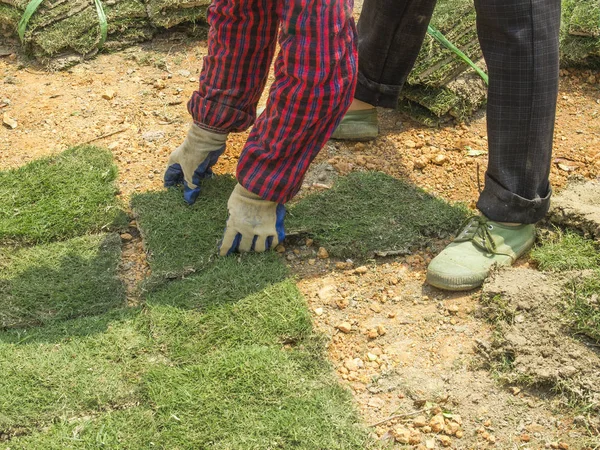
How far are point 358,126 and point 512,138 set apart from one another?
0.99 m

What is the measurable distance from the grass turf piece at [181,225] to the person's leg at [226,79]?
0.20ft

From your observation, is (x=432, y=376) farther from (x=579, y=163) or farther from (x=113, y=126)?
(x=113, y=126)

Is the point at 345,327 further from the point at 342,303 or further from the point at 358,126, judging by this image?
the point at 358,126

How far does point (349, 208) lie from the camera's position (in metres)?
2.93

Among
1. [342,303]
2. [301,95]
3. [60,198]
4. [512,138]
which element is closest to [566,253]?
[512,138]

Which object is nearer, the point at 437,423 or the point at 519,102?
the point at 437,423

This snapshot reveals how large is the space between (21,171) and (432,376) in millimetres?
1951

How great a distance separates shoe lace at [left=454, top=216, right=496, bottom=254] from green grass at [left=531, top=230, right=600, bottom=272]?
0.19 metres

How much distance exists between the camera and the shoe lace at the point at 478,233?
264 centimetres

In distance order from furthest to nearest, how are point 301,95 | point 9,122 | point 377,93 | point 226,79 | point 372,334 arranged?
point 9,122
point 377,93
point 226,79
point 372,334
point 301,95

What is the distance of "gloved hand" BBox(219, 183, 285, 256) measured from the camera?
2604 mm

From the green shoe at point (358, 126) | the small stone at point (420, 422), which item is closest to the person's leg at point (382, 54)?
the green shoe at point (358, 126)

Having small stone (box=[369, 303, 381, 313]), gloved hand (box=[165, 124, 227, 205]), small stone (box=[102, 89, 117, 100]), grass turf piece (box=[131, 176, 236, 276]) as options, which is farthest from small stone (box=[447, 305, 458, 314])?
small stone (box=[102, 89, 117, 100])

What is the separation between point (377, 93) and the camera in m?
3.34
